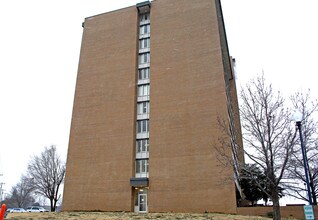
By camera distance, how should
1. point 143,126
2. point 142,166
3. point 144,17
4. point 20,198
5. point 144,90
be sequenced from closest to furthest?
point 142,166 < point 143,126 < point 144,90 < point 144,17 < point 20,198

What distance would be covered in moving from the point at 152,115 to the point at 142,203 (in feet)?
32.0

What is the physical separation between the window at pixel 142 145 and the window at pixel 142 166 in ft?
4.04

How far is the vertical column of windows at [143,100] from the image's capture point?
35125mm

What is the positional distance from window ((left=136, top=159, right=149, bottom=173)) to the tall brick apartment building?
110 mm

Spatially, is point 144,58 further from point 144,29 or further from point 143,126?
point 143,126

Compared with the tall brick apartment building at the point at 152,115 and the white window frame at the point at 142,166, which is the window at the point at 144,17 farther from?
the white window frame at the point at 142,166

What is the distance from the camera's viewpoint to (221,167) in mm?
30531

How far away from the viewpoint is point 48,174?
53.5 metres

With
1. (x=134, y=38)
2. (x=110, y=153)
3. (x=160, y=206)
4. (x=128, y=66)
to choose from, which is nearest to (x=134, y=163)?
(x=110, y=153)

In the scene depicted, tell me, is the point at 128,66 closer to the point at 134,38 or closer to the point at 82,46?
the point at 134,38

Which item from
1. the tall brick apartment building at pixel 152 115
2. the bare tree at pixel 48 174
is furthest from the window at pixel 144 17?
the bare tree at pixel 48 174

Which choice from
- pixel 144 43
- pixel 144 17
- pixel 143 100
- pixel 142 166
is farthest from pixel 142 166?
pixel 144 17

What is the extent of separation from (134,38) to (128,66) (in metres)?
4.06

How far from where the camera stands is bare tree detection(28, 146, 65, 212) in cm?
5272
